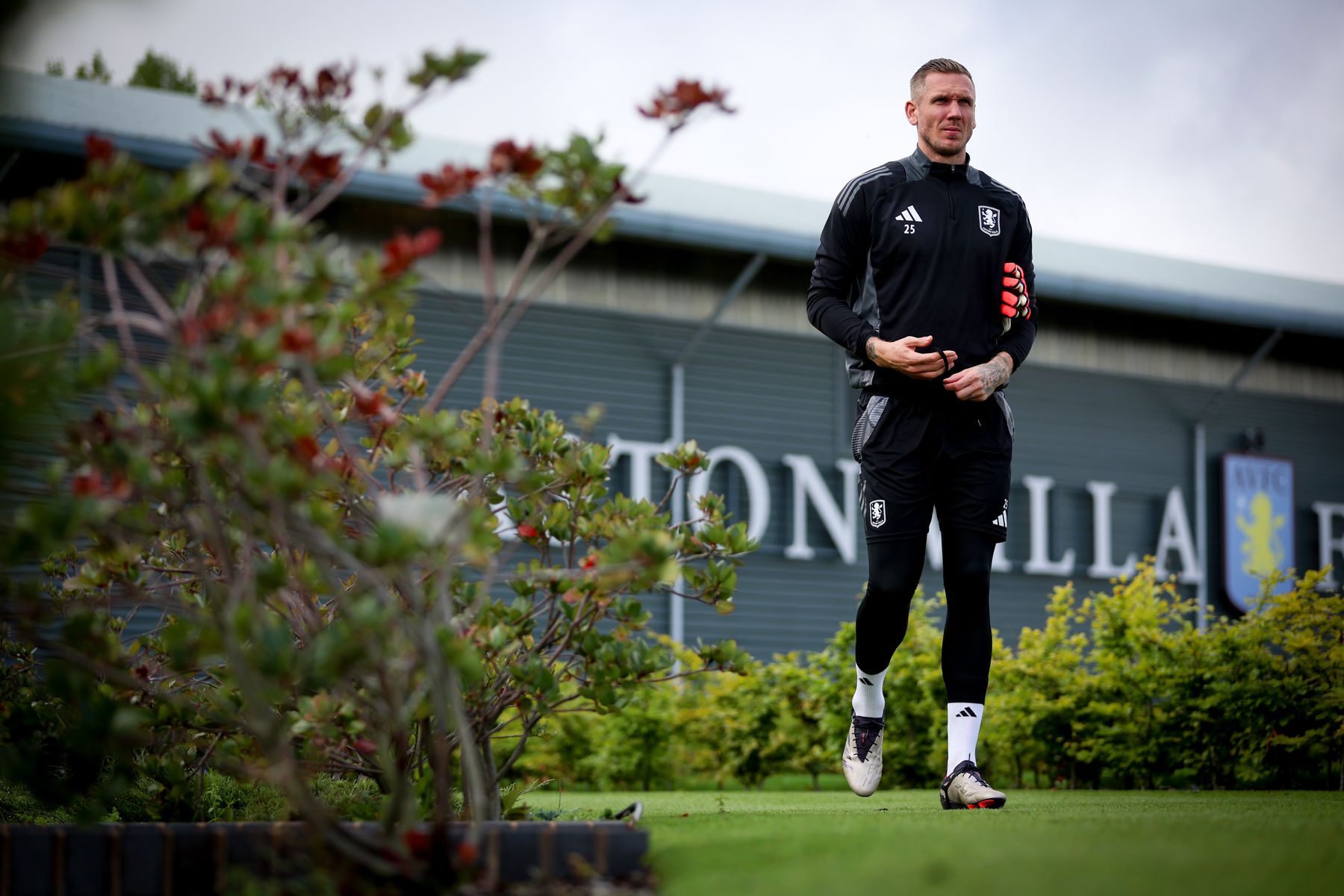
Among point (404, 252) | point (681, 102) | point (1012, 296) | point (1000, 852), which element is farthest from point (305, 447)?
point (1012, 296)

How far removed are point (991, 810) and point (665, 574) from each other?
1601 mm

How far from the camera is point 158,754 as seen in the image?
3658 millimetres

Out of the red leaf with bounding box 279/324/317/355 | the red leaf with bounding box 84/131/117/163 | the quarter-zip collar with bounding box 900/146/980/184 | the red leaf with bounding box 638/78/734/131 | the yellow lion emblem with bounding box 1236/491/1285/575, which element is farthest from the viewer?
the yellow lion emblem with bounding box 1236/491/1285/575

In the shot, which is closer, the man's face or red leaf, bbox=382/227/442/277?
red leaf, bbox=382/227/442/277

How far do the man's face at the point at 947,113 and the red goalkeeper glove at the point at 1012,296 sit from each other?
425 mm

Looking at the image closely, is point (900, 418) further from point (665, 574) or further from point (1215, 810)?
point (665, 574)

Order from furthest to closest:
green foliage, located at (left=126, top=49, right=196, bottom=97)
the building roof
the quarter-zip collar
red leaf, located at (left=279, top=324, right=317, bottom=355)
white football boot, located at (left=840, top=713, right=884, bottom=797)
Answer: green foliage, located at (left=126, top=49, right=196, bottom=97)
the building roof
the quarter-zip collar
white football boot, located at (left=840, top=713, right=884, bottom=797)
red leaf, located at (left=279, top=324, right=317, bottom=355)

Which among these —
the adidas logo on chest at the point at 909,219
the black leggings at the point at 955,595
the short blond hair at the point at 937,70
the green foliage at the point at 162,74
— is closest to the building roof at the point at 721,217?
the short blond hair at the point at 937,70

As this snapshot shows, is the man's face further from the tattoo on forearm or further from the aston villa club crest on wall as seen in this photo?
the aston villa club crest on wall

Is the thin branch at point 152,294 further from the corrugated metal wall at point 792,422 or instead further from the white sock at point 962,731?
the corrugated metal wall at point 792,422

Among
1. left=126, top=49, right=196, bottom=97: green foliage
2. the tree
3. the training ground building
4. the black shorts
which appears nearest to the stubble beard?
the black shorts

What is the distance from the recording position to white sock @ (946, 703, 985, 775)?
3.98 m

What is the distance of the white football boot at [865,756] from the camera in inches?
167

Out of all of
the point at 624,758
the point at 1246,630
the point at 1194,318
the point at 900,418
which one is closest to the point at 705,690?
the point at 624,758
